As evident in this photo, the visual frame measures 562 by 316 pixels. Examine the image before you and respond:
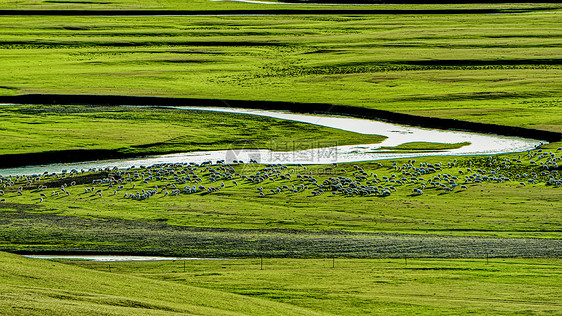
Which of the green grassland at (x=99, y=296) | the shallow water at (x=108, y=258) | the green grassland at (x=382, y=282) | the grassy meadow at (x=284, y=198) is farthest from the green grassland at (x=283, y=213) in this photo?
the green grassland at (x=99, y=296)

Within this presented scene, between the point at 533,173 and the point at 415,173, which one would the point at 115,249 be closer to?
the point at 415,173

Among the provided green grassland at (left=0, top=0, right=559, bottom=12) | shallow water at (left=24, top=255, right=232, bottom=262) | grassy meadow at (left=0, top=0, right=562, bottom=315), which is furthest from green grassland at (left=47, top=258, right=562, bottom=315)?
green grassland at (left=0, top=0, right=559, bottom=12)

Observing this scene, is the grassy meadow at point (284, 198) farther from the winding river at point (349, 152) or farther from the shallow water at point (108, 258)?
the winding river at point (349, 152)

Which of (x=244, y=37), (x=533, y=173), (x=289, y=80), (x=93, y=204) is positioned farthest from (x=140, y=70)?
(x=533, y=173)

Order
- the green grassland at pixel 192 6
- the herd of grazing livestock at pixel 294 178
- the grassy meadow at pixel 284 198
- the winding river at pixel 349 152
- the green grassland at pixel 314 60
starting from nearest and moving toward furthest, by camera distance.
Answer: the grassy meadow at pixel 284 198 → the herd of grazing livestock at pixel 294 178 → the winding river at pixel 349 152 → the green grassland at pixel 314 60 → the green grassland at pixel 192 6

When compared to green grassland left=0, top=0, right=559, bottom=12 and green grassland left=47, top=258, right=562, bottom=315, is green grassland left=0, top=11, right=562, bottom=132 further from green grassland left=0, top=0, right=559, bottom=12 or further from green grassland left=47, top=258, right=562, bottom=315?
green grassland left=47, top=258, right=562, bottom=315
